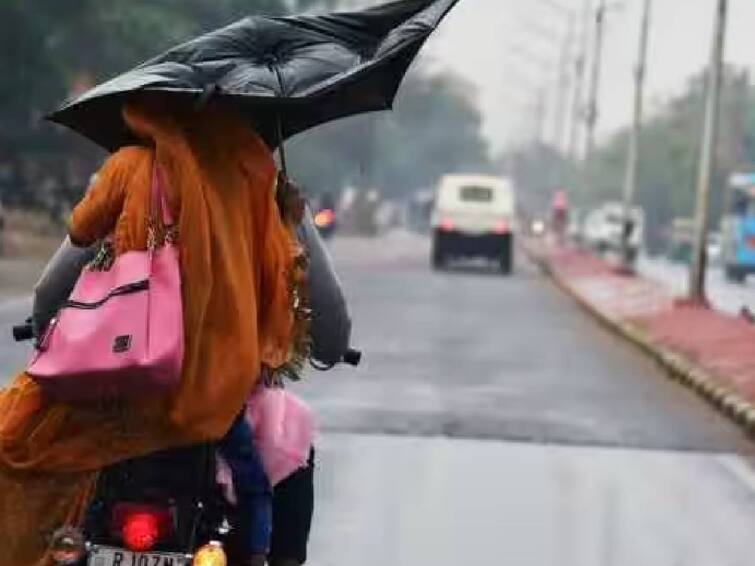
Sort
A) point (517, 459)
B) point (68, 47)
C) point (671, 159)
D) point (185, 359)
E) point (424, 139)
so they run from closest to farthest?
point (185, 359) < point (517, 459) < point (68, 47) < point (671, 159) < point (424, 139)

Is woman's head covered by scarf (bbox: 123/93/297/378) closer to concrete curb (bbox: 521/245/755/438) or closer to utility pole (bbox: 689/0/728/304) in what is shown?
concrete curb (bbox: 521/245/755/438)

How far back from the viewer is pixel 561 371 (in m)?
17.5

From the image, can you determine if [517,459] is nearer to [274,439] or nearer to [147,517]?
[274,439]

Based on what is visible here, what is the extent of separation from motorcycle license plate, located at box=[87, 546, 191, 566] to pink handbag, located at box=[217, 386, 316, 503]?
0.23m

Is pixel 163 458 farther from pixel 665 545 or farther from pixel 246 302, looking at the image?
pixel 665 545

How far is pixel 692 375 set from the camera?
54.9ft

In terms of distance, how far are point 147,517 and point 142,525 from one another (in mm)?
21

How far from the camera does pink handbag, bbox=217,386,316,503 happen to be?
4.22 metres

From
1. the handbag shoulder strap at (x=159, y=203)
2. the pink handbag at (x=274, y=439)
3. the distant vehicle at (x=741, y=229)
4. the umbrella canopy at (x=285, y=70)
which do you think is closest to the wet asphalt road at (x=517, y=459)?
the pink handbag at (x=274, y=439)

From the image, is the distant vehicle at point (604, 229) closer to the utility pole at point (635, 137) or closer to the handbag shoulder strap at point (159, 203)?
the utility pole at point (635, 137)

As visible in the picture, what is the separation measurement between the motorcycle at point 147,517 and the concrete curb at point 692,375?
377 inches

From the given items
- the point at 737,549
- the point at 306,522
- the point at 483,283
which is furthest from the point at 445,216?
the point at 306,522

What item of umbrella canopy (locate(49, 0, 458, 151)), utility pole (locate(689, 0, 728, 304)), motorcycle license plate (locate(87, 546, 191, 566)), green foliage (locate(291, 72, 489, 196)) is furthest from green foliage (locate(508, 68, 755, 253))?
motorcycle license plate (locate(87, 546, 191, 566))

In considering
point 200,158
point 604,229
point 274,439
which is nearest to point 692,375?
point 274,439
